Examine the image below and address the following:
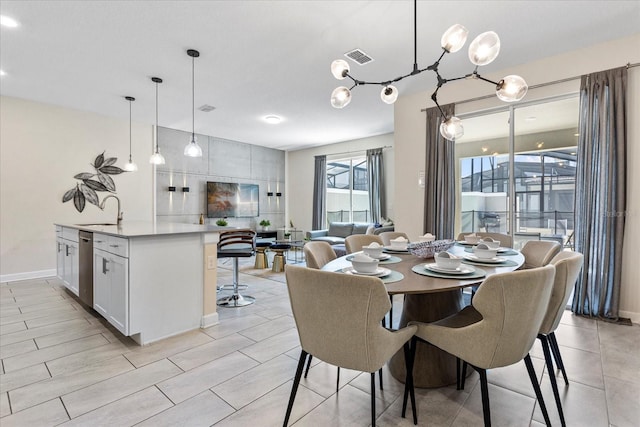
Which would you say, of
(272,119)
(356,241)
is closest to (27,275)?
(272,119)

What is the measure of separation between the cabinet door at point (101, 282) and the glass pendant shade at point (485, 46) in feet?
10.9

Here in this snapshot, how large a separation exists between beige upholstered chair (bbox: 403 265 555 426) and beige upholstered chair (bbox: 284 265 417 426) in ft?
1.01

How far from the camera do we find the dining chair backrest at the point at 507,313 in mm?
1316

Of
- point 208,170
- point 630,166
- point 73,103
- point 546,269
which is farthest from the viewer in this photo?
point 208,170

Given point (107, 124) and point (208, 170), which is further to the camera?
point (208, 170)

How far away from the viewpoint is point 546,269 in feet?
4.48

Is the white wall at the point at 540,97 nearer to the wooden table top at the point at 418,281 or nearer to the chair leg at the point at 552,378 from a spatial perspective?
the wooden table top at the point at 418,281

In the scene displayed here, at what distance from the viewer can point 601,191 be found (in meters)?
3.14

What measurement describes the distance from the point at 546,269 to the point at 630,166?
2.80 metres

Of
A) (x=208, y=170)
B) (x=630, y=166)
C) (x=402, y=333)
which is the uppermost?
(x=208, y=170)

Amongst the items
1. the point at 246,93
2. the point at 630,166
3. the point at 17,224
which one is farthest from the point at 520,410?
the point at 17,224

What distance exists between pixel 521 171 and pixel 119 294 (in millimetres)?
4631

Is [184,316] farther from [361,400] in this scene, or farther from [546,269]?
[546,269]

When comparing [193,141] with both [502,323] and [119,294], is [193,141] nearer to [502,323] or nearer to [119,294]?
[119,294]
